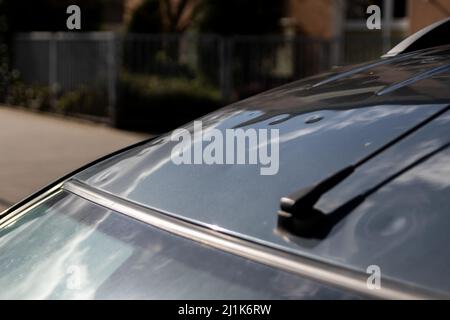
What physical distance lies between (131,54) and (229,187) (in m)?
13.1

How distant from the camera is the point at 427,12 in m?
10.7

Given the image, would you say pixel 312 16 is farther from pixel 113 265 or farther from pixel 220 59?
pixel 113 265

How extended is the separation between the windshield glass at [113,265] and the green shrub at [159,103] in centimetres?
1203

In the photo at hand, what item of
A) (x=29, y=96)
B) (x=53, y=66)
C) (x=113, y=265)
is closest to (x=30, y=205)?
(x=113, y=265)

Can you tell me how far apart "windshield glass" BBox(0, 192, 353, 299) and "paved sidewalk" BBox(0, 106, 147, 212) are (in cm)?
619

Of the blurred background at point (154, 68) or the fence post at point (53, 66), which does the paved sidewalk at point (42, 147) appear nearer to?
the blurred background at point (154, 68)

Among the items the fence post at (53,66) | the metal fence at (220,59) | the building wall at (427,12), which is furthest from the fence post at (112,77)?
the building wall at (427,12)

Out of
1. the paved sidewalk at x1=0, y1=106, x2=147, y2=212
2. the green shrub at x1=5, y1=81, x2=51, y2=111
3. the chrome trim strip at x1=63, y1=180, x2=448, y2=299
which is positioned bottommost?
the paved sidewalk at x1=0, y1=106, x2=147, y2=212

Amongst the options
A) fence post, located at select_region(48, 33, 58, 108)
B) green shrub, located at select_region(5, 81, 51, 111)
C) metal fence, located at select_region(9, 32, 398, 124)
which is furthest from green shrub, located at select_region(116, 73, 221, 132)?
green shrub, located at select_region(5, 81, 51, 111)

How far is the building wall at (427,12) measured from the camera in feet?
34.2

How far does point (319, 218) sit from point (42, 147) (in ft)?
37.1

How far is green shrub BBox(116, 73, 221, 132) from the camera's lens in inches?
554

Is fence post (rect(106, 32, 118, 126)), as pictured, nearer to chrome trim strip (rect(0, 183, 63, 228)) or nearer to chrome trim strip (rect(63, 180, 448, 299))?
chrome trim strip (rect(0, 183, 63, 228))

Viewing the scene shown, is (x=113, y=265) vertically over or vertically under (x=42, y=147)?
over
